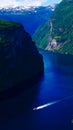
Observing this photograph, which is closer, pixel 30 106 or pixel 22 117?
pixel 22 117

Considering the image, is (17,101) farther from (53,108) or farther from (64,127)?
(64,127)

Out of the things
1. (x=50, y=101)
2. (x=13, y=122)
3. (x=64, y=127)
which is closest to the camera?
(x=64, y=127)

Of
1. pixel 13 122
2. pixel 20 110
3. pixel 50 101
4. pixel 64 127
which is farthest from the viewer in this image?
pixel 50 101

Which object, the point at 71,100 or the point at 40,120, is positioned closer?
the point at 40,120

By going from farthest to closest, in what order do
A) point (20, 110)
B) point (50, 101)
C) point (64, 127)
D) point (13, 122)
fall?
point (50, 101) → point (20, 110) → point (13, 122) → point (64, 127)

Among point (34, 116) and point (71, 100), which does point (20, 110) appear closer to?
point (34, 116)

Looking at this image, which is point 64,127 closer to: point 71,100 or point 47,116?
point 47,116

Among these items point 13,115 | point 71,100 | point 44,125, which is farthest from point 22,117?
point 71,100

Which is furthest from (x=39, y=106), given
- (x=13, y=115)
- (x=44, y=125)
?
(x=44, y=125)
